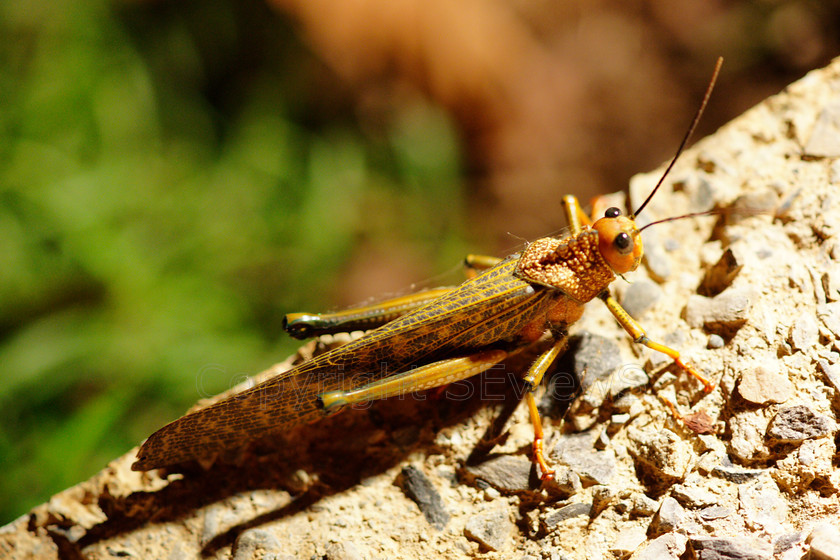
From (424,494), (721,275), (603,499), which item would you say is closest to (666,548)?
(603,499)

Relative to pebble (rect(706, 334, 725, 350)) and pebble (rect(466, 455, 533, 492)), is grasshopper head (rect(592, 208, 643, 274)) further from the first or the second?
pebble (rect(466, 455, 533, 492))

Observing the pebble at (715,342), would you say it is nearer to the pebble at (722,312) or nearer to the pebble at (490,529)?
the pebble at (722,312)

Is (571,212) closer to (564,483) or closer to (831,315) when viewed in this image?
(831,315)

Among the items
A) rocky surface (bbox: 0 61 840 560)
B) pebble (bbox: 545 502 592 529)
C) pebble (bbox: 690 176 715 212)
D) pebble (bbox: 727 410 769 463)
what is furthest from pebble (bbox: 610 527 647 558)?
pebble (bbox: 690 176 715 212)

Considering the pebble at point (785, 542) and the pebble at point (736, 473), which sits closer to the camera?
the pebble at point (785, 542)

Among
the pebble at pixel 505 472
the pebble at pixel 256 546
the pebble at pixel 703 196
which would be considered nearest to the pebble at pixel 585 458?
the pebble at pixel 505 472
